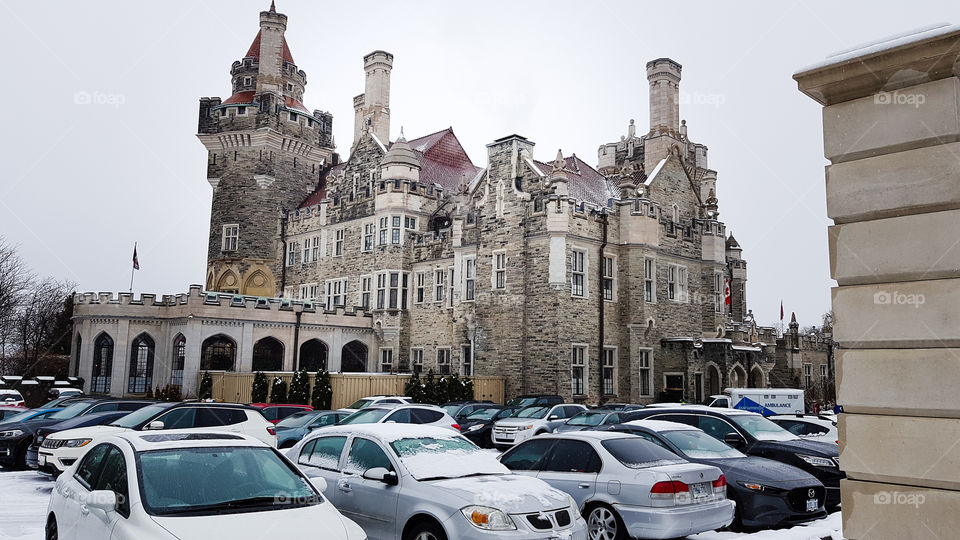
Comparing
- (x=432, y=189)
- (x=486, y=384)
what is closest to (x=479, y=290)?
(x=486, y=384)

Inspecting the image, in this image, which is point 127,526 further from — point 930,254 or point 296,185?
point 296,185

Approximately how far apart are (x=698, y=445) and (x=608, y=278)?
20519mm

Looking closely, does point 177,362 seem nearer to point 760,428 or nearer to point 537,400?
point 537,400

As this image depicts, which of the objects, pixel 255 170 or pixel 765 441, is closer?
pixel 765 441

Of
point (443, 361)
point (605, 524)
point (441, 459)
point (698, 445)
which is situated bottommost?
point (605, 524)

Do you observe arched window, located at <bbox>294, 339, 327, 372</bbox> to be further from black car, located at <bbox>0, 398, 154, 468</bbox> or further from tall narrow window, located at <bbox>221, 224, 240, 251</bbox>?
black car, located at <bbox>0, 398, 154, 468</bbox>

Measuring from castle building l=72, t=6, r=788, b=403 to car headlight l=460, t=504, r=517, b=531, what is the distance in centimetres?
2234

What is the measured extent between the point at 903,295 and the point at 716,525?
4593 mm

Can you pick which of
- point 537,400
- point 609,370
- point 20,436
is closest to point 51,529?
point 20,436

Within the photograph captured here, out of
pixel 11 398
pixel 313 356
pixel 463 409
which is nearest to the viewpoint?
pixel 463 409

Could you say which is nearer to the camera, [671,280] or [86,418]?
[86,418]

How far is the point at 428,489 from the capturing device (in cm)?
778

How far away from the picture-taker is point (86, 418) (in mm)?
16344

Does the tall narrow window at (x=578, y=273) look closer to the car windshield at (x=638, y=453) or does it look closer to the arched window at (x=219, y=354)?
the arched window at (x=219, y=354)
